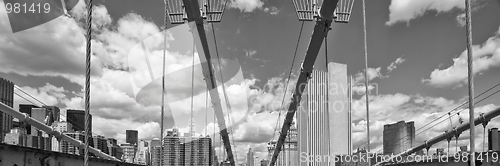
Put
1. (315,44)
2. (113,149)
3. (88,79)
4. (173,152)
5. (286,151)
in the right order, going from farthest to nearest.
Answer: (286,151)
(173,152)
(113,149)
(315,44)
(88,79)

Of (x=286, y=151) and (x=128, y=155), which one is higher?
(x=128, y=155)

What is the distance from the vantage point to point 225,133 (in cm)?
4803

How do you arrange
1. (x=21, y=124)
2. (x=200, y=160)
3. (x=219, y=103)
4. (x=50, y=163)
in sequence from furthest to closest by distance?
(x=200, y=160) < (x=219, y=103) < (x=21, y=124) < (x=50, y=163)

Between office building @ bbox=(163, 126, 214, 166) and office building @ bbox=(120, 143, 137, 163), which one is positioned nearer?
office building @ bbox=(120, 143, 137, 163)

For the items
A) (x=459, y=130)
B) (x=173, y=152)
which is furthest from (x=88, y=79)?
(x=173, y=152)

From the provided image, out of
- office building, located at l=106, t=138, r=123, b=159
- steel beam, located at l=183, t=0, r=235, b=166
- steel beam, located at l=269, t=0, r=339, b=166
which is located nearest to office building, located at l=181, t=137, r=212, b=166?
office building, located at l=106, t=138, r=123, b=159

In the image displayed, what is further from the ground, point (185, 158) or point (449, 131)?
point (449, 131)

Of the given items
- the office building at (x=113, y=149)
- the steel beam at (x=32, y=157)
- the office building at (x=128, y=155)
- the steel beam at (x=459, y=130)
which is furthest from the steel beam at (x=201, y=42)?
the office building at (x=113, y=149)

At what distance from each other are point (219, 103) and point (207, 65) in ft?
42.1

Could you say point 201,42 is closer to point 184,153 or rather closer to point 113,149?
point 113,149

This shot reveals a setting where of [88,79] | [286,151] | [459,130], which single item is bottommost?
[286,151]

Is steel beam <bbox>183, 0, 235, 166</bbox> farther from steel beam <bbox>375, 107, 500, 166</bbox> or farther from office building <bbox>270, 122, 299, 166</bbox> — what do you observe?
office building <bbox>270, 122, 299, 166</bbox>

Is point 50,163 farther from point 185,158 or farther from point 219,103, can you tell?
point 185,158

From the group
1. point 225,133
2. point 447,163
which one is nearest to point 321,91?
point 225,133
